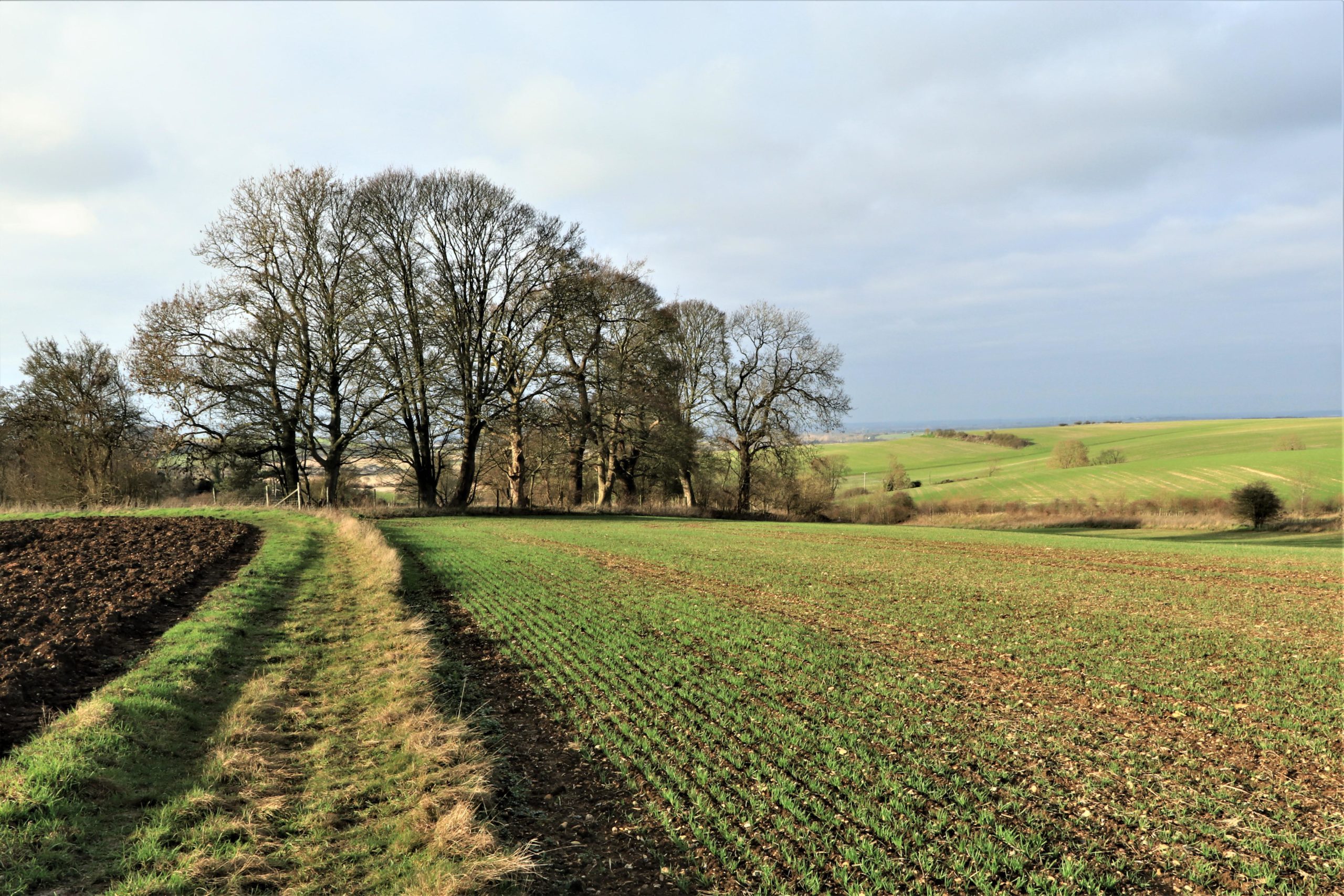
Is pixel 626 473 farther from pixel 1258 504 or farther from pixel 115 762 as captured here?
pixel 115 762

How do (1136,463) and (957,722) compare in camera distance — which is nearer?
(957,722)

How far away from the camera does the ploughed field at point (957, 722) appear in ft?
14.0

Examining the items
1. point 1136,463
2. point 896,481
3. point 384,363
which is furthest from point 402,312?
point 1136,463

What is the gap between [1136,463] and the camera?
208ft

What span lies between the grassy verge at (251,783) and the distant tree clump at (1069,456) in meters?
77.2

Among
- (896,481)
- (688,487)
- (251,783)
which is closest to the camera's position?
(251,783)

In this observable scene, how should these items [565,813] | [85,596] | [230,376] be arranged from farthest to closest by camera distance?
[230,376]
[85,596]
[565,813]

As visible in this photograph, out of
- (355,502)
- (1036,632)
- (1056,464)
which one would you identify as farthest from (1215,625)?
(1056,464)

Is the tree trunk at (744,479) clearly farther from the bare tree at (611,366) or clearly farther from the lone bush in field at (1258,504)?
the lone bush in field at (1258,504)

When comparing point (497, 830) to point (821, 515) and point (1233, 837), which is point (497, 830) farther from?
point (821, 515)

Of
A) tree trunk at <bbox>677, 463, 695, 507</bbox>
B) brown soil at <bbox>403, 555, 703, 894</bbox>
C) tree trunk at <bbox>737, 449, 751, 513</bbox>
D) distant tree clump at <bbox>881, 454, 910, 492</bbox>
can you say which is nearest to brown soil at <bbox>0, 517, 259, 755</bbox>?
brown soil at <bbox>403, 555, 703, 894</bbox>

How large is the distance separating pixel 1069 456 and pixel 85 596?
81129 mm

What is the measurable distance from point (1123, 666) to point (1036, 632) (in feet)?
6.29

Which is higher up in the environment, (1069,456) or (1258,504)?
(1069,456)
